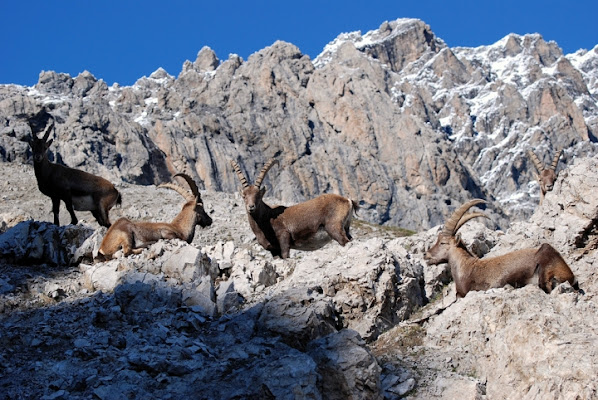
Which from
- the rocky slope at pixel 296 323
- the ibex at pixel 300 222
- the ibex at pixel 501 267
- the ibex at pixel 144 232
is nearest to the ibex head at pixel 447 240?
the ibex at pixel 501 267

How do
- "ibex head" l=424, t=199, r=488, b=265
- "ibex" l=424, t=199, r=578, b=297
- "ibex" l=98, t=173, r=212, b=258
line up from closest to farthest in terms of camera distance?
"ibex" l=424, t=199, r=578, b=297, "ibex head" l=424, t=199, r=488, b=265, "ibex" l=98, t=173, r=212, b=258

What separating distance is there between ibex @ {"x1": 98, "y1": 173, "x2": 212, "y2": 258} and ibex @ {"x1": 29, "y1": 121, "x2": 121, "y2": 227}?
302cm

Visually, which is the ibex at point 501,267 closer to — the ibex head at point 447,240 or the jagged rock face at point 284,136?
the ibex head at point 447,240

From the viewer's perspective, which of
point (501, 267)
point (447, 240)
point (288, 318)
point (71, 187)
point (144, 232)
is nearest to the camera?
point (288, 318)

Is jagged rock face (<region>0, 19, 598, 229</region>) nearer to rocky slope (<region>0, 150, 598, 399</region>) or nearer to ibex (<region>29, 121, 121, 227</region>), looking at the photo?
ibex (<region>29, 121, 121, 227</region>)

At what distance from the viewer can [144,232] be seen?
14.1m

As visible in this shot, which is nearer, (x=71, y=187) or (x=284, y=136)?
(x=71, y=187)

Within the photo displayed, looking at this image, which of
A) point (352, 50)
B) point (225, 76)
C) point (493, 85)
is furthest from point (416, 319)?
point (493, 85)

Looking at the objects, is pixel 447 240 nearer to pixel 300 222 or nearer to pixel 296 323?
pixel 300 222

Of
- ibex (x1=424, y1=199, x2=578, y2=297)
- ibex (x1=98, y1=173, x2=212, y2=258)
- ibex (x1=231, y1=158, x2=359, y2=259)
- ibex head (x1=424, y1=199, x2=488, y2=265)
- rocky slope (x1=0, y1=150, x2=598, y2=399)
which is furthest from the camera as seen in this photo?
ibex (x1=231, y1=158, x2=359, y2=259)

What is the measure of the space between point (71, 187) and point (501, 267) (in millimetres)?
11436

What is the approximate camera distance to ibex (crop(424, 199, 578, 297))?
32.8ft

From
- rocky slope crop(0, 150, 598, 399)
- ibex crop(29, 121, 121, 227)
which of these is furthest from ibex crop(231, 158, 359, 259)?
ibex crop(29, 121, 121, 227)

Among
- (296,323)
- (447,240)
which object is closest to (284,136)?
(447,240)
